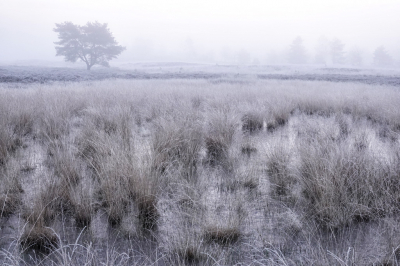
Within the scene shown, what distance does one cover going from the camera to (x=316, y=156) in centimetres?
246

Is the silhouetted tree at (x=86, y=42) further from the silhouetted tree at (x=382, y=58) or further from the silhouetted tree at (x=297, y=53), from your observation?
the silhouetted tree at (x=382, y=58)

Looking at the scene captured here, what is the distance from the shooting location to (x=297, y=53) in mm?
63750

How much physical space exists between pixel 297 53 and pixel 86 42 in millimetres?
52092

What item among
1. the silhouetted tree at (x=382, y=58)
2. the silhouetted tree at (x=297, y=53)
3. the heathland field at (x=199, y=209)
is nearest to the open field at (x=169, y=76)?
the heathland field at (x=199, y=209)

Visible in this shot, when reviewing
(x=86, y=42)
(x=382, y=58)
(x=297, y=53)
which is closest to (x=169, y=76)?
(x=86, y=42)

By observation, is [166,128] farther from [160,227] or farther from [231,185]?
[160,227]

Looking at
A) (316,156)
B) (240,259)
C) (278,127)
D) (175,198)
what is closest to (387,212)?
(316,156)

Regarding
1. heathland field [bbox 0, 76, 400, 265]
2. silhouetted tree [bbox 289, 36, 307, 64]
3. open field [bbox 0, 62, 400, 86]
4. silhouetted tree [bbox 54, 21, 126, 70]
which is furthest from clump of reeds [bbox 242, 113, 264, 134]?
silhouetted tree [bbox 289, 36, 307, 64]

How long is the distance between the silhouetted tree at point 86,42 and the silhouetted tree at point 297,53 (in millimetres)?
46793

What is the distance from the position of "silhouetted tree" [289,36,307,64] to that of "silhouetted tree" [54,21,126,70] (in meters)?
46.8

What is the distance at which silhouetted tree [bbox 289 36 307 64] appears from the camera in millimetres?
63500

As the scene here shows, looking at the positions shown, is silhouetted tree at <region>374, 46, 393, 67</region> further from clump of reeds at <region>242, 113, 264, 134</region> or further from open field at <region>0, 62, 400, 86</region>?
clump of reeds at <region>242, 113, 264, 134</region>

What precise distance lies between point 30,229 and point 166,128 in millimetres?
2148

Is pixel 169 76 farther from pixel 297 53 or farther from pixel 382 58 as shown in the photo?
pixel 382 58
